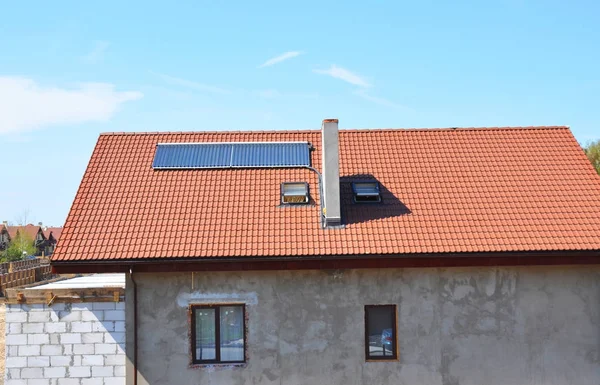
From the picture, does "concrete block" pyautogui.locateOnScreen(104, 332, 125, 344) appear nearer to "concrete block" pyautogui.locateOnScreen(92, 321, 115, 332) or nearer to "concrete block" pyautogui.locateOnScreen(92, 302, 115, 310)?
"concrete block" pyautogui.locateOnScreen(92, 321, 115, 332)

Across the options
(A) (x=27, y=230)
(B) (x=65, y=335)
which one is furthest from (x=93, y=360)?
(A) (x=27, y=230)

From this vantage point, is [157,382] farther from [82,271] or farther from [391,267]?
[391,267]

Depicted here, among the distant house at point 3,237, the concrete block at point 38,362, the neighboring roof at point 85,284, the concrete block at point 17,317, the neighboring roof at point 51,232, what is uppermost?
the neighboring roof at point 51,232

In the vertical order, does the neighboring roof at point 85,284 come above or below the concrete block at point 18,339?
above

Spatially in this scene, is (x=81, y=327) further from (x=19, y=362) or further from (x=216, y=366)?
(x=216, y=366)

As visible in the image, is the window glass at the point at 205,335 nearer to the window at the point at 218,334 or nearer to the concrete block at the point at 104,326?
the window at the point at 218,334

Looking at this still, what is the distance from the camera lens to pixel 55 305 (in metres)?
13.1

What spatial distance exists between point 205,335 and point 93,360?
8.12 feet

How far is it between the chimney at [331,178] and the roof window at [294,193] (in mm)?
618

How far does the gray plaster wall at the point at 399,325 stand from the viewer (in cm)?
1284

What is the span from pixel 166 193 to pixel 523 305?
8.70 metres

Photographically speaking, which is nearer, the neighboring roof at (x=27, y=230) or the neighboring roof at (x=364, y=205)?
the neighboring roof at (x=364, y=205)

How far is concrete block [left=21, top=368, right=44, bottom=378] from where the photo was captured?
1294 cm

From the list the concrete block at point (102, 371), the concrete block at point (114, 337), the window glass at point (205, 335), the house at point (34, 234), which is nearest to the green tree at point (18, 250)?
the house at point (34, 234)
